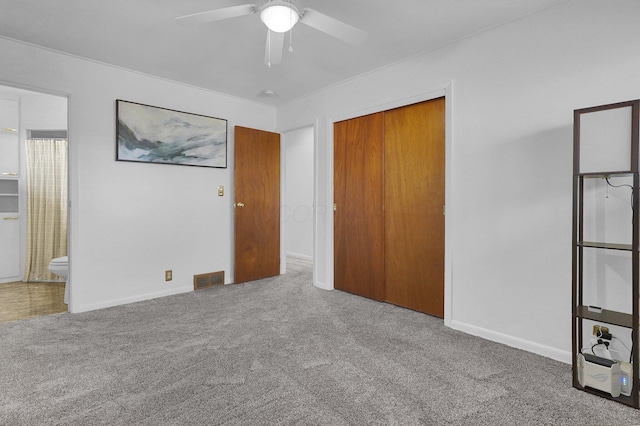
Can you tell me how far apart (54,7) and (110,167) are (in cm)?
147

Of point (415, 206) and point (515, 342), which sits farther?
point (415, 206)

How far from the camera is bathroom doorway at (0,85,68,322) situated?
4359 mm

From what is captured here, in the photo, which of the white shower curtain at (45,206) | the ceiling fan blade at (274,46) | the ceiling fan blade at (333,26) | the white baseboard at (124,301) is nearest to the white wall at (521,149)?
the ceiling fan blade at (333,26)

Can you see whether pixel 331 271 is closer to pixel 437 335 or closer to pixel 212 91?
pixel 437 335

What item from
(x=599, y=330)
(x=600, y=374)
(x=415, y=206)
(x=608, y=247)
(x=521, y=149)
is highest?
(x=521, y=149)

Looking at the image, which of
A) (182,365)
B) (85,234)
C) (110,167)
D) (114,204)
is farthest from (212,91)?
(182,365)

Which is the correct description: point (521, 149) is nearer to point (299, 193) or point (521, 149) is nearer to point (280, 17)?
point (280, 17)

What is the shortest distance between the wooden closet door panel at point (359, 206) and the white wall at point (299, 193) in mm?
2203

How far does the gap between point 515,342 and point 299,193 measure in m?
4.51

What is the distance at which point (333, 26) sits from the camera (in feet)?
6.75

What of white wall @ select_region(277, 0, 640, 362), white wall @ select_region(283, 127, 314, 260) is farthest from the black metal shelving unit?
white wall @ select_region(283, 127, 314, 260)

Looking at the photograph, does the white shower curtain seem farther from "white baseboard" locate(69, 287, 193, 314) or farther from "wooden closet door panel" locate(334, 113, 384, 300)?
"wooden closet door panel" locate(334, 113, 384, 300)

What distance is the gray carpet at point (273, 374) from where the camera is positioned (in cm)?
168

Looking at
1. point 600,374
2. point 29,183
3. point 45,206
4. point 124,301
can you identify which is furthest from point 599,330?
point 29,183
